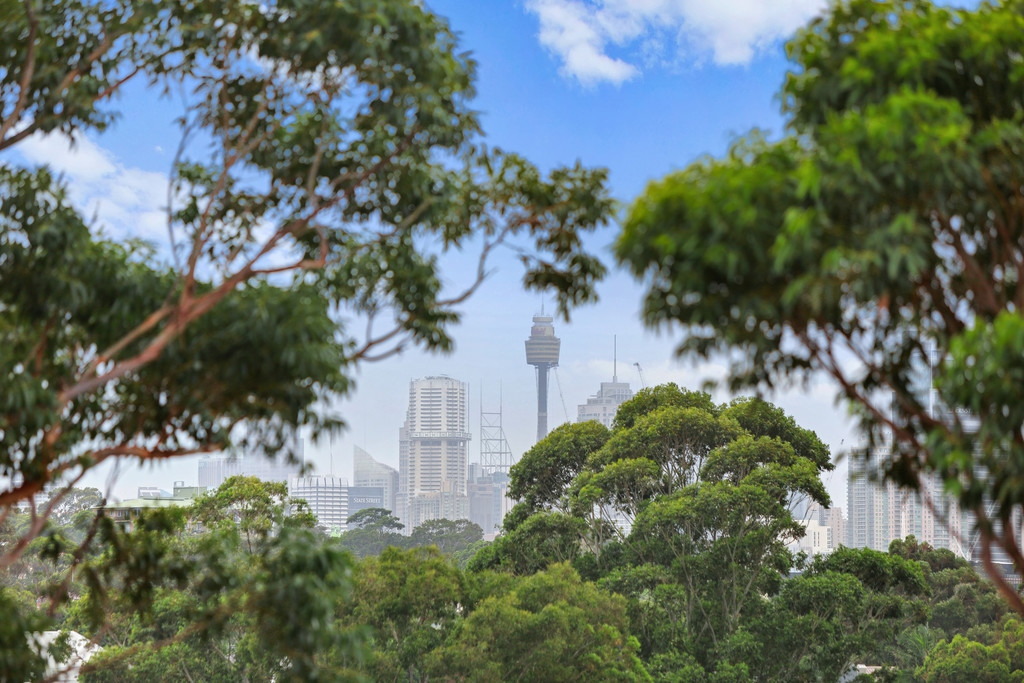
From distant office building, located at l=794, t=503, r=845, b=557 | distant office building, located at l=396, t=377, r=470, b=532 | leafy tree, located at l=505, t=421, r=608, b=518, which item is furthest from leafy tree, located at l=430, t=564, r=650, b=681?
distant office building, located at l=396, t=377, r=470, b=532

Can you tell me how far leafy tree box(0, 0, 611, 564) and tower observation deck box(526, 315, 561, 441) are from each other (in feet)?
392

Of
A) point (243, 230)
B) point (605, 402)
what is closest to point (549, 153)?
point (243, 230)

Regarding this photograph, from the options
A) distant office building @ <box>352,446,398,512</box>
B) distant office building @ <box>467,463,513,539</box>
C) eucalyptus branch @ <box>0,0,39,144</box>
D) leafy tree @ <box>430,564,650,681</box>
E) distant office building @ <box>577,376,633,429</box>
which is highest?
distant office building @ <box>577,376,633,429</box>

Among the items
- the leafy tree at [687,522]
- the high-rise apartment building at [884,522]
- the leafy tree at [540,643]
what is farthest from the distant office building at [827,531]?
the leafy tree at [540,643]

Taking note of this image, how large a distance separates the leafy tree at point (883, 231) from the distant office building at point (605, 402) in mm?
128936

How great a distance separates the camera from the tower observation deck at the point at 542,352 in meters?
127

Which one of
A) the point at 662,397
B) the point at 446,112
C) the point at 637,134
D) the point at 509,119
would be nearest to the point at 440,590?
the point at 662,397

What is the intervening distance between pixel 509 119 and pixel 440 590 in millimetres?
62183

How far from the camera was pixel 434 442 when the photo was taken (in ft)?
457

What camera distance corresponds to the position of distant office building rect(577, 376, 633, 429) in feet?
458

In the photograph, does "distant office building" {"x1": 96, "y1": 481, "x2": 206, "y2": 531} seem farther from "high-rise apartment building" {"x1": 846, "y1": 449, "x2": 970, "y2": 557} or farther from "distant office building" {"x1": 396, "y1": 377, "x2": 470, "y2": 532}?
"distant office building" {"x1": 396, "y1": 377, "x2": 470, "y2": 532}

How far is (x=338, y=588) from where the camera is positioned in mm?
5688

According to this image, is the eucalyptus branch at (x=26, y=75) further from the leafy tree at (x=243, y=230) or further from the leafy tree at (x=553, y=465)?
the leafy tree at (x=553, y=465)

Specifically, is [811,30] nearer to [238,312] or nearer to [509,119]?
[238,312]
